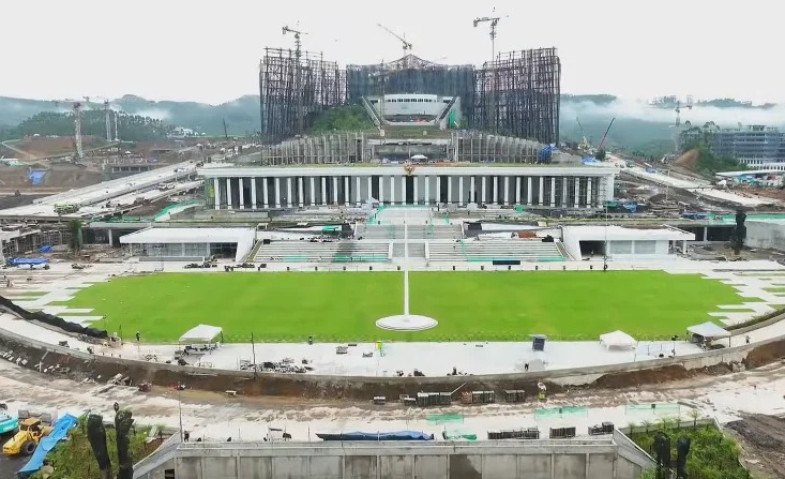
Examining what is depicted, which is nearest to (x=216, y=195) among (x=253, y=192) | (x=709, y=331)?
(x=253, y=192)

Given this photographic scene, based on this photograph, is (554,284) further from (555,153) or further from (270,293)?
(555,153)

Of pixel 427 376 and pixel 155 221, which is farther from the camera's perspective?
pixel 155 221

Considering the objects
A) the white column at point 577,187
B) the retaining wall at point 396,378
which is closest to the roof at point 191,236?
the retaining wall at point 396,378

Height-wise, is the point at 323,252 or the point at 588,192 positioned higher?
the point at 588,192

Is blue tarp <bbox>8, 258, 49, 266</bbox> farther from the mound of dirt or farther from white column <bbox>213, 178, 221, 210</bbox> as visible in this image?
the mound of dirt

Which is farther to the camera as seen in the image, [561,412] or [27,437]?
[561,412]

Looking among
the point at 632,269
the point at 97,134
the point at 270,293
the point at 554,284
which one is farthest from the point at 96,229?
the point at 97,134

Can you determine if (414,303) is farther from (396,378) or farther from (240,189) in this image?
(240,189)
